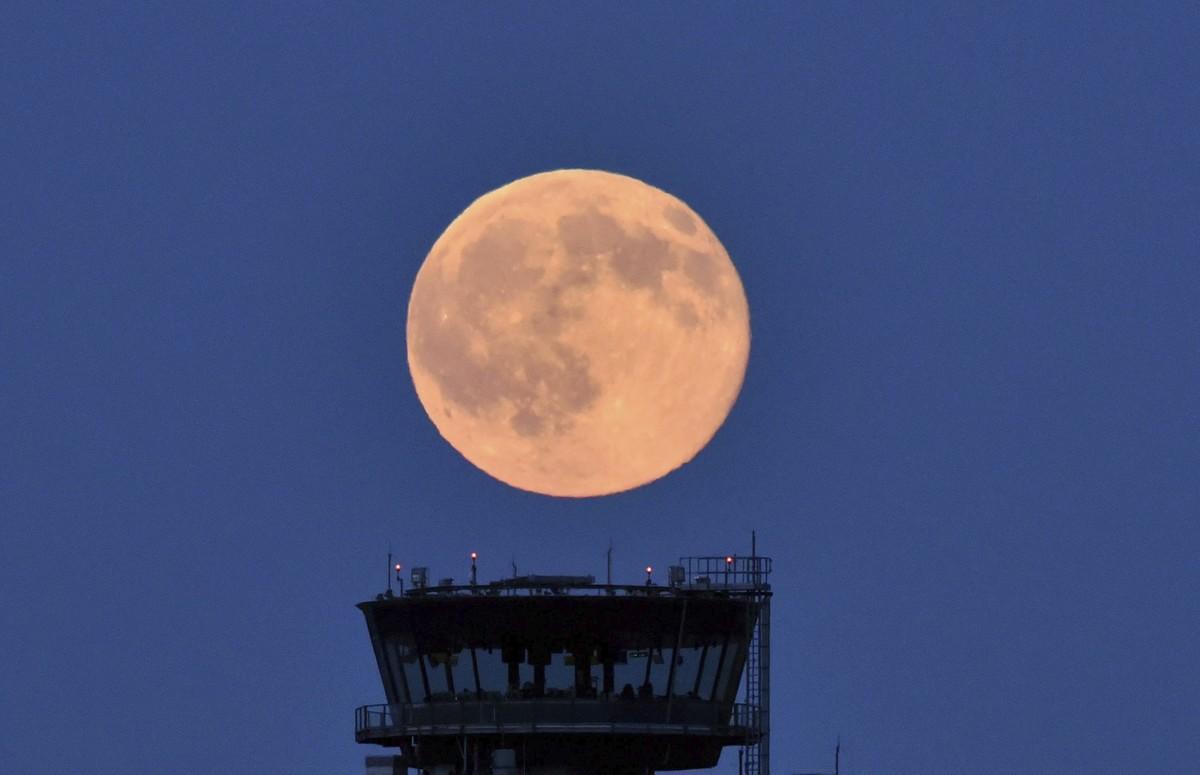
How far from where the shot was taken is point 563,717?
95.6m

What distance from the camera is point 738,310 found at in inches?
3433

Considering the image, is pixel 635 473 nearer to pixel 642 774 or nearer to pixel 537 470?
pixel 537 470

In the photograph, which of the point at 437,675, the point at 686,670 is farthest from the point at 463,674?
the point at 686,670

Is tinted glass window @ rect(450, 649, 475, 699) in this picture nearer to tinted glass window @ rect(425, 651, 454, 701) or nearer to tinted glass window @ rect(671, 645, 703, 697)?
tinted glass window @ rect(425, 651, 454, 701)

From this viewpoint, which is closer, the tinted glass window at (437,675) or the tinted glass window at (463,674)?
the tinted glass window at (463,674)

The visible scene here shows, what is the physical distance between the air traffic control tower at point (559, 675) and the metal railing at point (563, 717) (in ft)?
0.16

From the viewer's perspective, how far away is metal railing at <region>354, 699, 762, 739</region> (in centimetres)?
9562

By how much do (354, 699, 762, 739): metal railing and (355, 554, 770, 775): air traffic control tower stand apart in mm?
49

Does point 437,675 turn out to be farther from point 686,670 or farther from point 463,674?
point 686,670

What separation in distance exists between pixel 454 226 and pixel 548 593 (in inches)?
599

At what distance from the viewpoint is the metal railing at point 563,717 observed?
Answer: 95.6m

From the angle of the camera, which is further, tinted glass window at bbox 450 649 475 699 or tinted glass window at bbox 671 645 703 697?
tinted glass window at bbox 671 645 703 697

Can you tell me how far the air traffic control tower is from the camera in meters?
95.7

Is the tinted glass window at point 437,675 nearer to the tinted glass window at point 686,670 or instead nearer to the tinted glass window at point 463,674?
the tinted glass window at point 463,674
